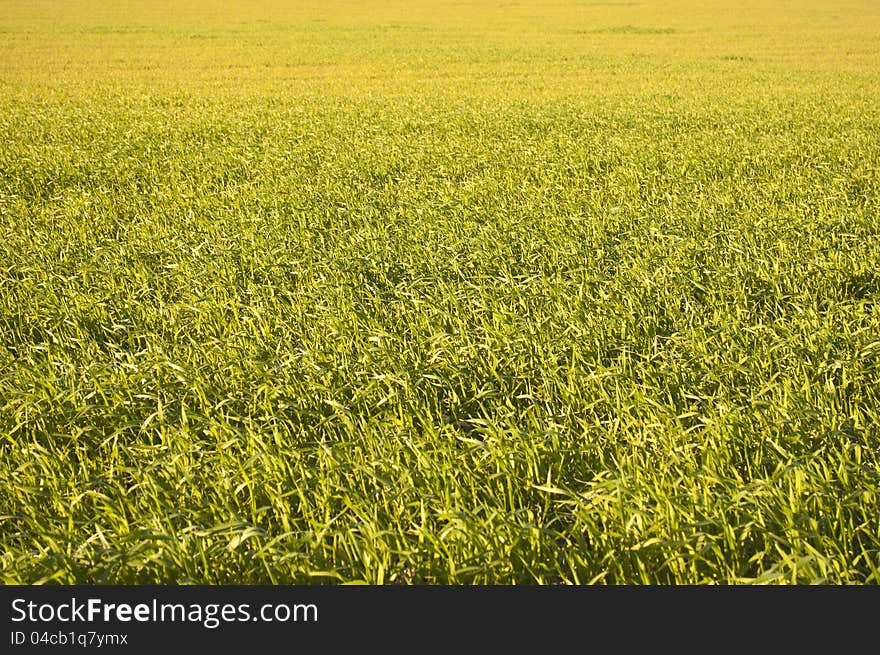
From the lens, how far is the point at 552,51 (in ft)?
115

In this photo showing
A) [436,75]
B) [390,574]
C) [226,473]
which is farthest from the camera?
[436,75]

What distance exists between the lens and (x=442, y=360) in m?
4.10

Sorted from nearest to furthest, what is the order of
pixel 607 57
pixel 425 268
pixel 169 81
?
pixel 425 268 < pixel 169 81 < pixel 607 57

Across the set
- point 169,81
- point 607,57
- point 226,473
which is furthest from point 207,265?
point 607,57

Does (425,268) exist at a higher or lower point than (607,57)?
lower

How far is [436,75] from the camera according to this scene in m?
26.7

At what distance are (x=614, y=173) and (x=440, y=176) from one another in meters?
2.43

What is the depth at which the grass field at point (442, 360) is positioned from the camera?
2.61 m

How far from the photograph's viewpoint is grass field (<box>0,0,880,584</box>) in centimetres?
261

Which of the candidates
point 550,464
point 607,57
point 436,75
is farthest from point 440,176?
point 607,57

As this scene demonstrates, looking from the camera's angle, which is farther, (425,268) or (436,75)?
(436,75)

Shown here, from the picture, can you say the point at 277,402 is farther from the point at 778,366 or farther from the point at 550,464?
the point at 778,366

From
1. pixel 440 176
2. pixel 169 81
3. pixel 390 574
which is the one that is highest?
pixel 169 81

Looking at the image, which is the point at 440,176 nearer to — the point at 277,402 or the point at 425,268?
the point at 425,268
